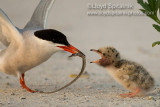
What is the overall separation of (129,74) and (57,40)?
3.22 feet

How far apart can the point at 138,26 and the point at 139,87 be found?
23.4 ft

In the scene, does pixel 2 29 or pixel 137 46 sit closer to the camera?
pixel 2 29

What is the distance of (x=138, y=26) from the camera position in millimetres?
11219

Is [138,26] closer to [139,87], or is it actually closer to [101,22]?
[101,22]

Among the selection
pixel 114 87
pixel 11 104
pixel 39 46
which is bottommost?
pixel 114 87

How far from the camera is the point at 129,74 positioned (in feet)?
14.1

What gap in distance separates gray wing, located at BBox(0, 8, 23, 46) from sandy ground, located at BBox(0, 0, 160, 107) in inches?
27.0

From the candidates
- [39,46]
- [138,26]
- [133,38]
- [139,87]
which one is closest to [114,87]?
[139,87]

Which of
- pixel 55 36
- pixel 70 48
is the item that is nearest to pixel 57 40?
pixel 55 36

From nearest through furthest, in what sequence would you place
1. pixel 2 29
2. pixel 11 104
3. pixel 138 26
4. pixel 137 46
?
1. pixel 11 104
2. pixel 2 29
3. pixel 137 46
4. pixel 138 26

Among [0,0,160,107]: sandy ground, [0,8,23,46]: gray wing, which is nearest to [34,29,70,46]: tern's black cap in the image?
[0,8,23,46]: gray wing

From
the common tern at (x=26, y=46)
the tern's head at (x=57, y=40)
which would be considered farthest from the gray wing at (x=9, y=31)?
the tern's head at (x=57, y=40)

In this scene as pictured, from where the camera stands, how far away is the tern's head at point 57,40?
416 cm

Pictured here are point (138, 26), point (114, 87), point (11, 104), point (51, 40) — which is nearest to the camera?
point (11, 104)
